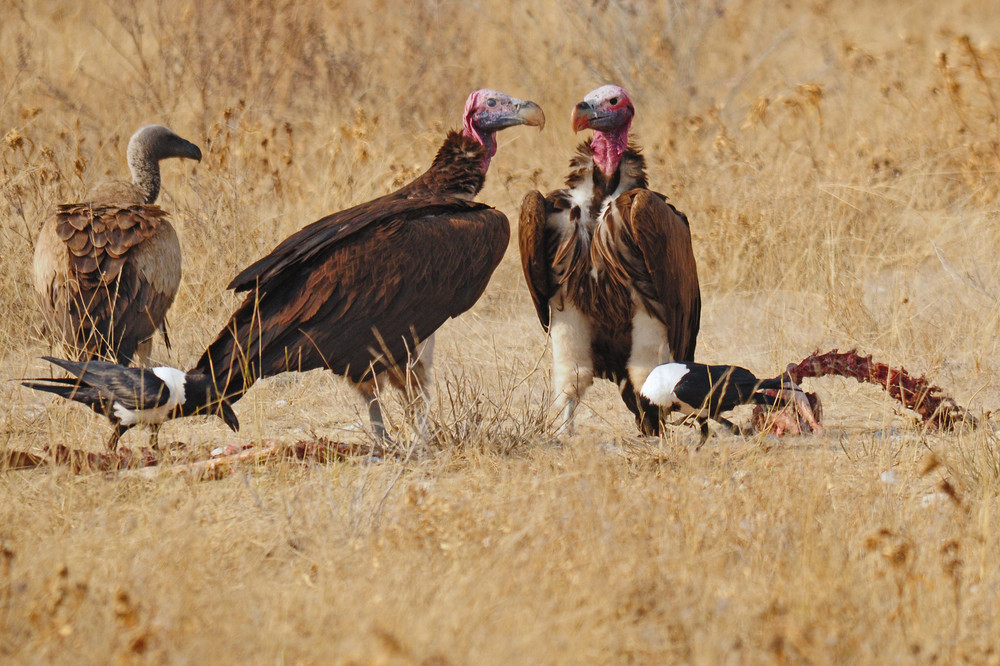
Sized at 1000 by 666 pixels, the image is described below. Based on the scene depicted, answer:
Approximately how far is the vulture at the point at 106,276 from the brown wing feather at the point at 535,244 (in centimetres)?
186

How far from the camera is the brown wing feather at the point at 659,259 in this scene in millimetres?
4434

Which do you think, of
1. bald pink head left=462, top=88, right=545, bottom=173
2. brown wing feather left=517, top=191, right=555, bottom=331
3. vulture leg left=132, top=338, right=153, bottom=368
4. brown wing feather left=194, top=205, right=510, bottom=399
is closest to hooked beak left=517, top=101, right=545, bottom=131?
bald pink head left=462, top=88, right=545, bottom=173

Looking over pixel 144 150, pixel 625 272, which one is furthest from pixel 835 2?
pixel 625 272

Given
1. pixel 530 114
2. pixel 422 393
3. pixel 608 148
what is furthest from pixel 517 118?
pixel 422 393

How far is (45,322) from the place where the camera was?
18.8 feet

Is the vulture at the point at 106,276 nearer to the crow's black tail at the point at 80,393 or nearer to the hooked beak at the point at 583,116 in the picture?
the crow's black tail at the point at 80,393

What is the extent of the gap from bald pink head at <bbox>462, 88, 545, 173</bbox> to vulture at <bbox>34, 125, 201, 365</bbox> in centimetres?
162

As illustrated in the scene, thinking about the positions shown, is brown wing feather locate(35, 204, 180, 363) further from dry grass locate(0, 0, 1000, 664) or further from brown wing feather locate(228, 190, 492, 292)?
brown wing feather locate(228, 190, 492, 292)

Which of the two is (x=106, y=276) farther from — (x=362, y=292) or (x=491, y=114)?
(x=491, y=114)

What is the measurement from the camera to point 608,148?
15.6ft

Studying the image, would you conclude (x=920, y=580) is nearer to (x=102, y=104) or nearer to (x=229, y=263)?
(x=229, y=263)

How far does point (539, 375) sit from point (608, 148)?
1.36m

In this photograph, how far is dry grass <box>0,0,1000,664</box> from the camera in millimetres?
2525

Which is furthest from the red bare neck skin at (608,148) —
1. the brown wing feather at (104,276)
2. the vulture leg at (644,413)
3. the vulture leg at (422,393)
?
the brown wing feather at (104,276)
